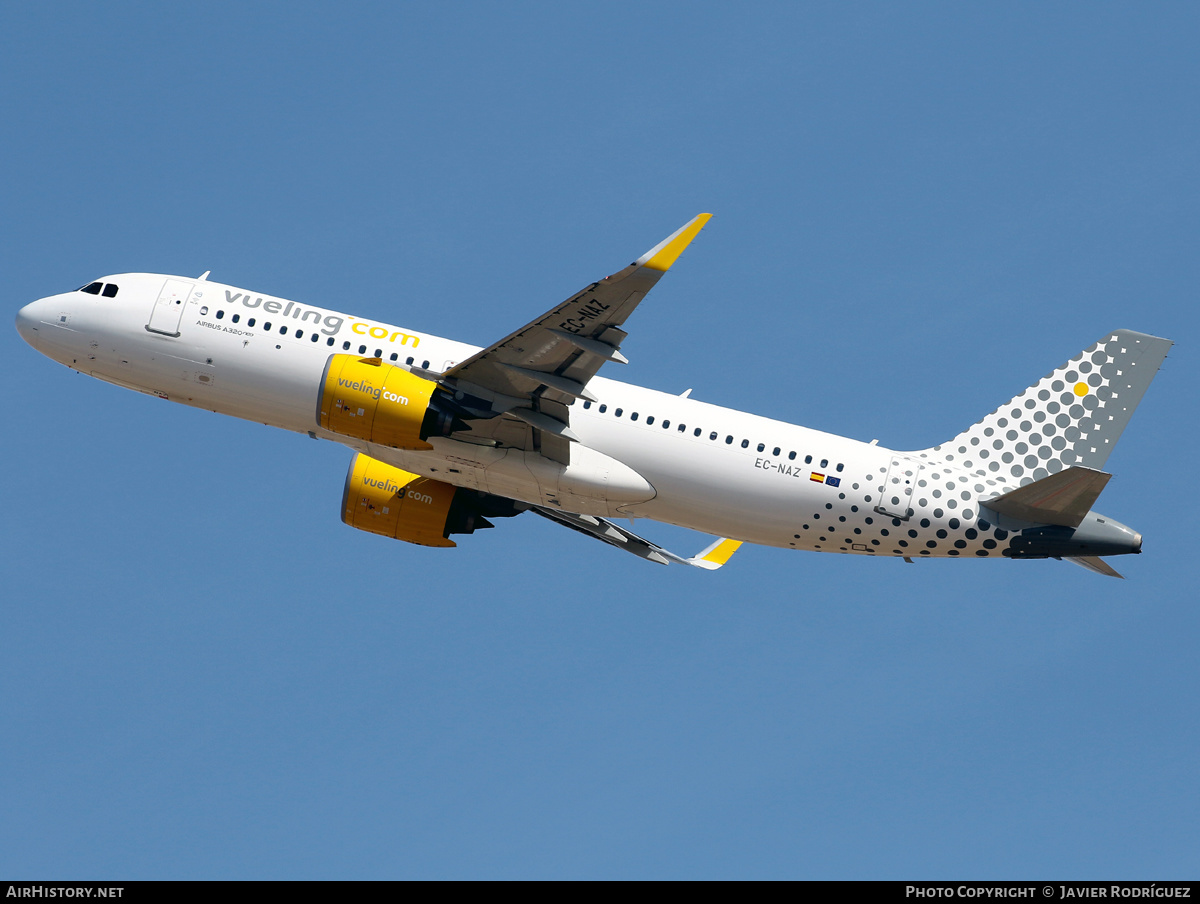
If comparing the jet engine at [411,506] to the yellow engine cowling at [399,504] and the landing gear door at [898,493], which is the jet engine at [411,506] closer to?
the yellow engine cowling at [399,504]

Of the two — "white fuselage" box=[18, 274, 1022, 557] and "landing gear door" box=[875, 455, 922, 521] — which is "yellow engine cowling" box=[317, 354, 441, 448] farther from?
"landing gear door" box=[875, 455, 922, 521]

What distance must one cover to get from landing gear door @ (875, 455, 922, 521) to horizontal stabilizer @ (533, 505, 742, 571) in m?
6.83

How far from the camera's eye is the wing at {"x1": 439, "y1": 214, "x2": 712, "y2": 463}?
3086 centimetres

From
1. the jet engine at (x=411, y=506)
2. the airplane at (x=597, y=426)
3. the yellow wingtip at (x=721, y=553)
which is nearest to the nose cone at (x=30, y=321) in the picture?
the airplane at (x=597, y=426)

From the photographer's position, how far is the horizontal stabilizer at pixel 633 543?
41.0 metres

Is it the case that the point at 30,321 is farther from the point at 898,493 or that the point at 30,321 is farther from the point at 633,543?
the point at 898,493

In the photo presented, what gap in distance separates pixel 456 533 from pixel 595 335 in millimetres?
10790

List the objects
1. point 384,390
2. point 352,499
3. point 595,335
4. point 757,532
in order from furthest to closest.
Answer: point 352,499
point 757,532
point 384,390
point 595,335

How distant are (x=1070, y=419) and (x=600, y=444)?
1300 cm

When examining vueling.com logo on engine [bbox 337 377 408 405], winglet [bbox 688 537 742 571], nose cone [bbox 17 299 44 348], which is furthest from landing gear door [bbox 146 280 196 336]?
winglet [bbox 688 537 742 571]

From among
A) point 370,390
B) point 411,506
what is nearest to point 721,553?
point 411,506

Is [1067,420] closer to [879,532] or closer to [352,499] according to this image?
[879,532]
